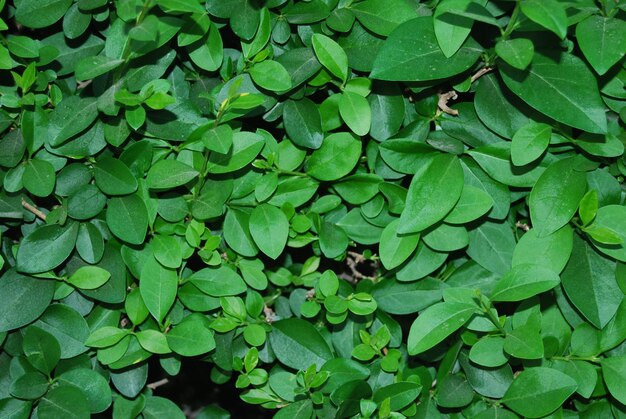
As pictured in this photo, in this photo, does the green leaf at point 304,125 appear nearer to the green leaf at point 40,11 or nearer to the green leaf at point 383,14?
the green leaf at point 383,14

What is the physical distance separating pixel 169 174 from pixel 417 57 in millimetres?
521

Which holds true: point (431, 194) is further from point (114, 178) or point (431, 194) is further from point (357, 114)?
point (114, 178)

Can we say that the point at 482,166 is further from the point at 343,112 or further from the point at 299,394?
the point at 299,394

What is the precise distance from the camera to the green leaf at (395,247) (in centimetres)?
153

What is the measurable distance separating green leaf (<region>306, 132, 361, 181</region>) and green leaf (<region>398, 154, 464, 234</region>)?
5.6 inches

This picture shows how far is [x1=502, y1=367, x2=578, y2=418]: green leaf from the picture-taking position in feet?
4.97

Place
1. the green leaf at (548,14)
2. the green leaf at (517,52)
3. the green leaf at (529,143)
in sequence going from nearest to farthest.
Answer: the green leaf at (548,14) → the green leaf at (517,52) → the green leaf at (529,143)

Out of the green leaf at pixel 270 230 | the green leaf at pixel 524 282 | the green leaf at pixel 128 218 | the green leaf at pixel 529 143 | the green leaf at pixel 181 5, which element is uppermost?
the green leaf at pixel 181 5

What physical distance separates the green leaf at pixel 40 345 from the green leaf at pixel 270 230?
1.55 feet

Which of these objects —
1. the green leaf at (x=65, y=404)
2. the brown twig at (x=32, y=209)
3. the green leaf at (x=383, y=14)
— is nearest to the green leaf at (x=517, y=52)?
the green leaf at (x=383, y=14)

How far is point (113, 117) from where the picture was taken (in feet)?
4.91

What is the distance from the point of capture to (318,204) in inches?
63.6

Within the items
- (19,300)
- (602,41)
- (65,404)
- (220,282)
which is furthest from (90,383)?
(602,41)

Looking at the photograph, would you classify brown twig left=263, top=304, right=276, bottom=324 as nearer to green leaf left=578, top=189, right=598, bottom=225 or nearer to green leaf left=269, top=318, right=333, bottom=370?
green leaf left=269, top=318, right=333, bottom=370
